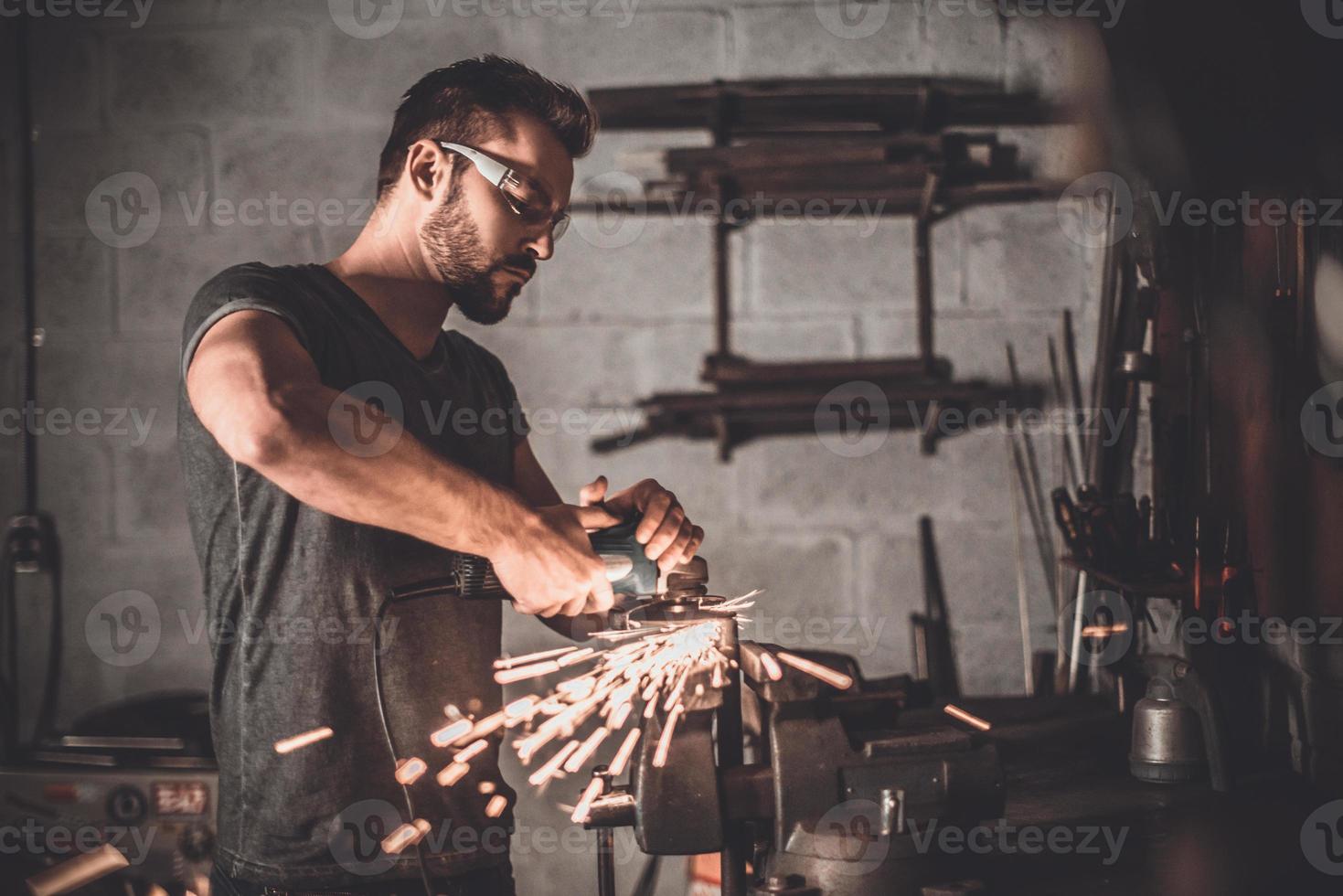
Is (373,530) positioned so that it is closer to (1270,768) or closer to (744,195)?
(744,195)

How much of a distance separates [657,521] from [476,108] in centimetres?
A: 74

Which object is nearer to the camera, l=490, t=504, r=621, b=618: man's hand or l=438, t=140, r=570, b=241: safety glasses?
l=490, t=504, r=621, b=618: man's hand

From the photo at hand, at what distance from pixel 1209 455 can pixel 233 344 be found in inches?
66.7

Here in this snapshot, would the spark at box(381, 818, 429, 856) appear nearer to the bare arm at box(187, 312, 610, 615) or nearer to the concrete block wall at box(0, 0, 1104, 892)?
the bare arm at box(187, 312, 610, 615)

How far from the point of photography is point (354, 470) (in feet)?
3.66

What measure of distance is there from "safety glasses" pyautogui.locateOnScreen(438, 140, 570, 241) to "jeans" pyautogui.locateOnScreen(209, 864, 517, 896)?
39.0 inches

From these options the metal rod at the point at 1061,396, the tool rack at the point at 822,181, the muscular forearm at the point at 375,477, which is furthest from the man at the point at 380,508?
the metal rod at the point at 1061,396

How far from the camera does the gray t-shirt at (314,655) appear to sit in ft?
4.29

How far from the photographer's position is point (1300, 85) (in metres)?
1.59

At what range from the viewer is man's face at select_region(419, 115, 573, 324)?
154 cm

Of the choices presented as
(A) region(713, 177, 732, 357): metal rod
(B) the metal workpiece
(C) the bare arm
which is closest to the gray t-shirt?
(C) the bare arm

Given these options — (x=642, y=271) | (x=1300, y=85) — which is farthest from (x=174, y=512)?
(x=1300, y=85)

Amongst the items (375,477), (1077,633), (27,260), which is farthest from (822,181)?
(27,260)

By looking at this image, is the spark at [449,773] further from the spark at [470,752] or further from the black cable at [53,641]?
the black cable at [53,641]
